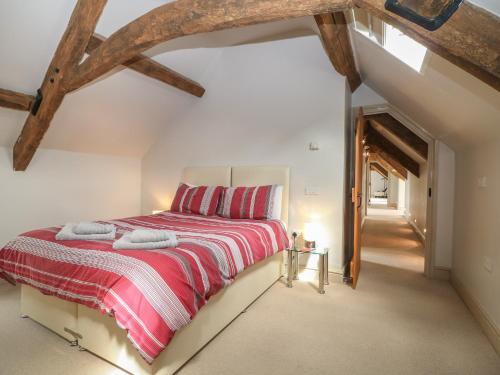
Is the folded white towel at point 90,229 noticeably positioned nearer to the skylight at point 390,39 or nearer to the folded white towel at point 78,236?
the folded white towel at point 78,236

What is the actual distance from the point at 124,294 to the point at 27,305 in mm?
1359

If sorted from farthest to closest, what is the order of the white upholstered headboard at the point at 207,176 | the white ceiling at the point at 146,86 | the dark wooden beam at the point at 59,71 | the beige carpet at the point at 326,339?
the white upholstered headboard at the point at 207,176
the dark wooden beam at the point at 59,71
the white ceiling at the point at 146,86
the beige carpet at the point at 326,339

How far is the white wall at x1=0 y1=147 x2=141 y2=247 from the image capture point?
128 inches

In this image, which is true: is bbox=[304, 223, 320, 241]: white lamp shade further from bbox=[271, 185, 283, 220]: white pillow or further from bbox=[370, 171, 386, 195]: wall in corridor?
bbox=[370, 171, 386, 195]: wall in corridor

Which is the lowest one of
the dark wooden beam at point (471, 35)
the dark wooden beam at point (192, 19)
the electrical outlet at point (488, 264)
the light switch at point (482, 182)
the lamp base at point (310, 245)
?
the lamp base at point (310, 245)

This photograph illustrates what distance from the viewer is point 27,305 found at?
2.26 m

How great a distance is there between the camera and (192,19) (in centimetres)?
185

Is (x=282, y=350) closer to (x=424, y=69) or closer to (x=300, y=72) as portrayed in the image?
(x=424, y=69)

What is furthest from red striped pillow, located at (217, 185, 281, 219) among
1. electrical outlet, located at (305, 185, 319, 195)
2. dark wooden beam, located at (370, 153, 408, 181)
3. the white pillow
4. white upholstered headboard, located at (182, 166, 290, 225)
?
dark wooden beam, located at (370, 153, 408, 181)

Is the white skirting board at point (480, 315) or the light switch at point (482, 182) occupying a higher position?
the light switch at point (482, 182)

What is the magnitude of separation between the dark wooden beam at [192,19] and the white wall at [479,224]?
1.66 metres

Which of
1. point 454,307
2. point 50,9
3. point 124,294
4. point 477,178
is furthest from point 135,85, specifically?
point 454,307

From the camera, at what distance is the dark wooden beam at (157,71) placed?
2.71 meters

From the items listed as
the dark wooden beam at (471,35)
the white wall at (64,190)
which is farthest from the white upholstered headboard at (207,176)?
the dark wooden beam at (471,35)
